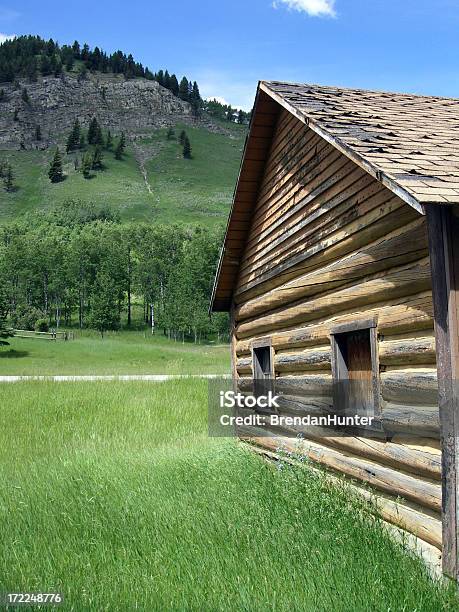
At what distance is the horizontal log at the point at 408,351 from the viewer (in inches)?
211

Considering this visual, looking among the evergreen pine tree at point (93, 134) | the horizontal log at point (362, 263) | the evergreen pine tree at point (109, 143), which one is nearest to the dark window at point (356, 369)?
the horizontal log at point (362, 263)

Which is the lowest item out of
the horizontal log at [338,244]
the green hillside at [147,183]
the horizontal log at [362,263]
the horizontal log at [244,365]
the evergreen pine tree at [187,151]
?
the horizontal log at [244,365]

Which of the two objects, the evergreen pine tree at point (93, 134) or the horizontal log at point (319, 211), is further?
the evergreen pine tree at point (93, 134)

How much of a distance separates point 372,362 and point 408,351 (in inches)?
27.9

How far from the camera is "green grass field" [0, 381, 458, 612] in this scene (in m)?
4.55

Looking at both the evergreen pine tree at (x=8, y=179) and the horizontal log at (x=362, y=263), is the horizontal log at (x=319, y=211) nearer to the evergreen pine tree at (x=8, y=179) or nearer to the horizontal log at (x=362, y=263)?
the horizontal log at (x=362, y=263)

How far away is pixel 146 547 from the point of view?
5844mm

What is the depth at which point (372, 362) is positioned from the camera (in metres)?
6.34

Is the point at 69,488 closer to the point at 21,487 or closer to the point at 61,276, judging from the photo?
the point at 21,487

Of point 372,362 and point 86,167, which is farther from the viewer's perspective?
point 86,167

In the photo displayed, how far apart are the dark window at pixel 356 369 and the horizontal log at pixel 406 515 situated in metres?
0.76

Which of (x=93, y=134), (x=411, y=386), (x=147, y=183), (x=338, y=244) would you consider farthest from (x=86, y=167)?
(x=411, y=386)

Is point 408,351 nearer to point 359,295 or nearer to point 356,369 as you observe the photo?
point 359,295

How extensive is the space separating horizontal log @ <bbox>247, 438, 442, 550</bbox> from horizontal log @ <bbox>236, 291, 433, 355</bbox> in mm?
1704
